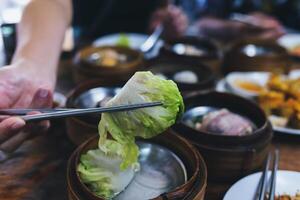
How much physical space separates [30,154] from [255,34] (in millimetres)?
2506

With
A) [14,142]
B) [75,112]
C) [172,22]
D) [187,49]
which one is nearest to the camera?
[75,112]

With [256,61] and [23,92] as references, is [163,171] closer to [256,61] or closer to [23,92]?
[23,92]

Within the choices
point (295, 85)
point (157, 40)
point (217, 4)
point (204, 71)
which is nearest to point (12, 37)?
point (157, 40)

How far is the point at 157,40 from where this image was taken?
324 cm

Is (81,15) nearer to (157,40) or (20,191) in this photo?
(157,40)

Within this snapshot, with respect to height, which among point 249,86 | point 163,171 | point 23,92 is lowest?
point 249,86

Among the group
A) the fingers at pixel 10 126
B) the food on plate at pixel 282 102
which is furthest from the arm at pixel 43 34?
the food on plate at pixel 282 102

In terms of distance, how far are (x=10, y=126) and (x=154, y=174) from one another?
0.63 meters

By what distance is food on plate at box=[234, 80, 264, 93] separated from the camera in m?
2.61

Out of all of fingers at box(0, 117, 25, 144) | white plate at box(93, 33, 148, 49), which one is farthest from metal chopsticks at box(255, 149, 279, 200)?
white plate at box(93, 33, 148, 49)

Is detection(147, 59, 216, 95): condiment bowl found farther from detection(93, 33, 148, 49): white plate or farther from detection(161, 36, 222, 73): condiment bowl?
detection(93, 33, 148, 49): white plate

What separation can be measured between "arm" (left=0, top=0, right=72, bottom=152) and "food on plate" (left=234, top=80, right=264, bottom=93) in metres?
1.31

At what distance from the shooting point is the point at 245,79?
271 centimetres

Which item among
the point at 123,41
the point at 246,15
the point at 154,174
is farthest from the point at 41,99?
the point at 246,15
